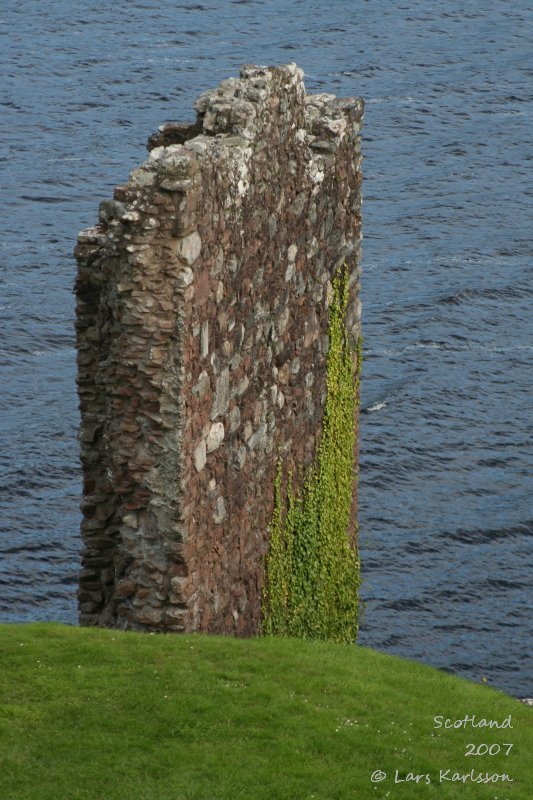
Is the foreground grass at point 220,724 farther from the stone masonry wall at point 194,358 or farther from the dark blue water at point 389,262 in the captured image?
the dark blue water at point 389,262

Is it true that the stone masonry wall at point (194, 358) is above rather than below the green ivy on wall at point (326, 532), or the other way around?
above

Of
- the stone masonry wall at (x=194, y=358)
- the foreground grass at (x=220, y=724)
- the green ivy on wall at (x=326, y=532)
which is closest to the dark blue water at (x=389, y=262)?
the green ivy on wall at (x=326, y=532)

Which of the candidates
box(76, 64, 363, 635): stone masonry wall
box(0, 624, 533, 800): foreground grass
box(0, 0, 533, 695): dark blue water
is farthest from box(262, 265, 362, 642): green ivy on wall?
box(0, 0, 533, 695): dark blue water

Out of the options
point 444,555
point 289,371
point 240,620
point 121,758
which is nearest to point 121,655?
point 121,758

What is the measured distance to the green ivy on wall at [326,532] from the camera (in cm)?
1703

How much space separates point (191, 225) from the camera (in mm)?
13375

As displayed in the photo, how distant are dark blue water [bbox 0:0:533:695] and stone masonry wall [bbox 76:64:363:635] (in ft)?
26.3

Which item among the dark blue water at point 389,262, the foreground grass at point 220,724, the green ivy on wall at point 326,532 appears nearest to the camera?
the foreground grass at point 220,724

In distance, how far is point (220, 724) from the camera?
11.8 metres

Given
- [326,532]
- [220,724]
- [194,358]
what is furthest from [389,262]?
[220,724]

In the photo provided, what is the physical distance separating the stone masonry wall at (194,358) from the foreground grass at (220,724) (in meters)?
0.99

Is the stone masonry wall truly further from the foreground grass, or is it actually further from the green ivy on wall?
the foreground grass

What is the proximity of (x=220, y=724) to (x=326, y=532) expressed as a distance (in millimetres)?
7206

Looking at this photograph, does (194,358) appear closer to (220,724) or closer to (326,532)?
(220,724)
